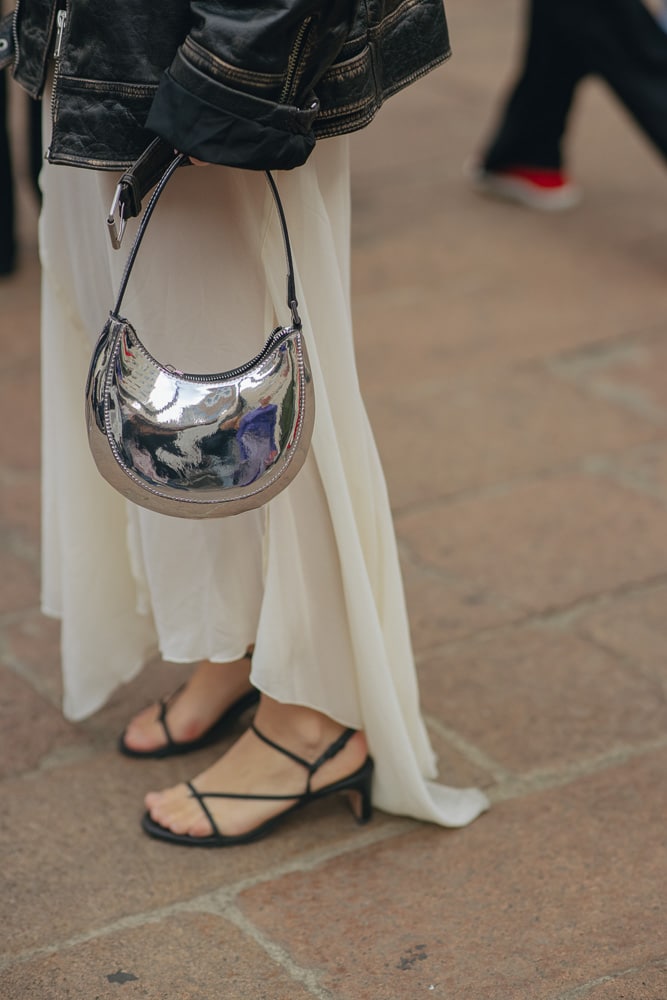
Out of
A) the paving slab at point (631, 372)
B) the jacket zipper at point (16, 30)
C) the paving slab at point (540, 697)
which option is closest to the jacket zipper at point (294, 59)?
the jacket zipper at point (16, 30)

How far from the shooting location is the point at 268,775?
1.95 m

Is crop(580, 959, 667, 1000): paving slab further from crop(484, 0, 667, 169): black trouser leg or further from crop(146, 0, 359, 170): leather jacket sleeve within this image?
crop(484, 0, 667, 169): black trouser leg

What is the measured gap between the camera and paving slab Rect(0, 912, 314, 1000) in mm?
1639

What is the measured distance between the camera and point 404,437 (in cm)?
317

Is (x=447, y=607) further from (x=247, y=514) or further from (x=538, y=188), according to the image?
(x=538, y=188)

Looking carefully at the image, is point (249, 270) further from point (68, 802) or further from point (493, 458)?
point (493, 458)

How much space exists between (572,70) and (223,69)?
125 inches

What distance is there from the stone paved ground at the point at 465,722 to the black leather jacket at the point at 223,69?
100 cm

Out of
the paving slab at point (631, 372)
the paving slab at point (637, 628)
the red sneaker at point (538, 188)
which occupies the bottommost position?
the red sneaker at point (538, 188)

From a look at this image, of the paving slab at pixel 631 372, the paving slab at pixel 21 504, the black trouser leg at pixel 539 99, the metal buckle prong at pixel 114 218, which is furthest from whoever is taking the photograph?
the black trouser leg at pixel 539 99

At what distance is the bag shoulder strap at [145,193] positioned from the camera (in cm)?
148

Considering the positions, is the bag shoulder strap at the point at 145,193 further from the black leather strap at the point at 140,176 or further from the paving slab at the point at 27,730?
the paving slab at the point at 27,730

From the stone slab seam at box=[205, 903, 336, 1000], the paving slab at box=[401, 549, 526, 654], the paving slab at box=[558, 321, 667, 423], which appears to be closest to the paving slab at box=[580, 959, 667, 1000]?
the stone slab seam at box=[205, 903, 336, 1000]

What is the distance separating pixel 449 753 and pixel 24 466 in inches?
55.0
